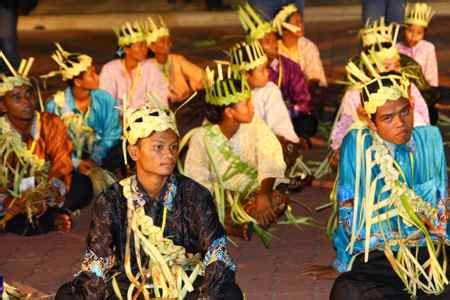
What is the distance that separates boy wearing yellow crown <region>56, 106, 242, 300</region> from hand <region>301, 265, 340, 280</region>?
1.33 metres

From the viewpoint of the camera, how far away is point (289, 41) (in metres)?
13.3

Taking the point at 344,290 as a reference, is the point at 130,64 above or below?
below

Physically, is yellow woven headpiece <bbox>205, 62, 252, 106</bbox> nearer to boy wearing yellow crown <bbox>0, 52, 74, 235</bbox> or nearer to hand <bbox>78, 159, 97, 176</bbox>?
boy wearing yellow crown <bbox>0, 52, 74, 235</bbox>

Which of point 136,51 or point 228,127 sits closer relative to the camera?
point 228,127

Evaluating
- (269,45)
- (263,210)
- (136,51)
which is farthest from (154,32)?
(263,210)

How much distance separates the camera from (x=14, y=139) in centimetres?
1013

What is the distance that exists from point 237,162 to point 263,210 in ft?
1.13

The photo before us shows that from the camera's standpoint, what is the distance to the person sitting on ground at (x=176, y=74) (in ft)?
41.9

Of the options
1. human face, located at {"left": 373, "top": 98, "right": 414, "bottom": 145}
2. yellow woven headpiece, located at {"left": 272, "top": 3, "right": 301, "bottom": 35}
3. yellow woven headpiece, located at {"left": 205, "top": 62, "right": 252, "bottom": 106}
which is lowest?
yellow woven headpiece, located at {"left": 272, "top": 3, "right": 301, "bottom": 35}

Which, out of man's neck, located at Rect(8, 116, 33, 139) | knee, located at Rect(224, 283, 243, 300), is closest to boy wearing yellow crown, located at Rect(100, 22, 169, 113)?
man's neck, located at Rect(8, 116, 33, 139)

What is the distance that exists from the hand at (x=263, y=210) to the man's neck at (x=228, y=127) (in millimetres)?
407

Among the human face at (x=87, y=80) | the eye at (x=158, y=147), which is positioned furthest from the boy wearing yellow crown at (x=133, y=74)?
the eye at (x=158, y=147)

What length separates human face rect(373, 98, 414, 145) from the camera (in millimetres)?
7766

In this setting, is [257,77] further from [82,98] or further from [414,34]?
[414,34]
